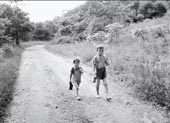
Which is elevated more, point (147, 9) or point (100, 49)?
point (147, 9)

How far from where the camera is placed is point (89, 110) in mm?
5387

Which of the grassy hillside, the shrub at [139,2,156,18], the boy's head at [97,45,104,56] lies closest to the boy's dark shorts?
the boy's head at [97,45,104,56]

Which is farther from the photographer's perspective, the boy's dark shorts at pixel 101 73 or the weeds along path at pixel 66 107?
the boy's dark shorts at pixel 101 73

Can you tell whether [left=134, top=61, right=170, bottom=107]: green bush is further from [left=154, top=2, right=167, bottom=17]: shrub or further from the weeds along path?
[left=154, top=2, right=167, bottom=17]: shrub

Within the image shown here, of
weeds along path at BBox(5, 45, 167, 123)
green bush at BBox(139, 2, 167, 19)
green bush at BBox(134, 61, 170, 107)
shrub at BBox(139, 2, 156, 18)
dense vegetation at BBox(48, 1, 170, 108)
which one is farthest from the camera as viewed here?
shrub at BBox(139, 2, 156, 18)

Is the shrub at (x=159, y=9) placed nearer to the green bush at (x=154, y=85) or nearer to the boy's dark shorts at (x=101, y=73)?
the green bush at (x=154, y=85)

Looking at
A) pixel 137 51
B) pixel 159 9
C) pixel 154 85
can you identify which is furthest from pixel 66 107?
pixel 159 9

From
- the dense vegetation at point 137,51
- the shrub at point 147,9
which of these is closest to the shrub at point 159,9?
the shrub at point 147,9

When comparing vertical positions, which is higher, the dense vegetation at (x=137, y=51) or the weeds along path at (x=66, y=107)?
the dense vegetation at (x=137, y=51)

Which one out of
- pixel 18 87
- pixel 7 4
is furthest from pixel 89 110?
pixel 7 4

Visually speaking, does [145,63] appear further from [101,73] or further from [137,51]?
[137,51]

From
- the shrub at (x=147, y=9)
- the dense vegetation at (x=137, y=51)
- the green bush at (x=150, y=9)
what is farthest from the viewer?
the shrub at (x=147, y=9)

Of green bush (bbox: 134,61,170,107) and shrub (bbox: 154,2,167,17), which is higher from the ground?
shrub (bbox: 154,2,167,17)

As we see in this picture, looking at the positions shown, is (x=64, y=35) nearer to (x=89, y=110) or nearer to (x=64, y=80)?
(x=64, y=80)
